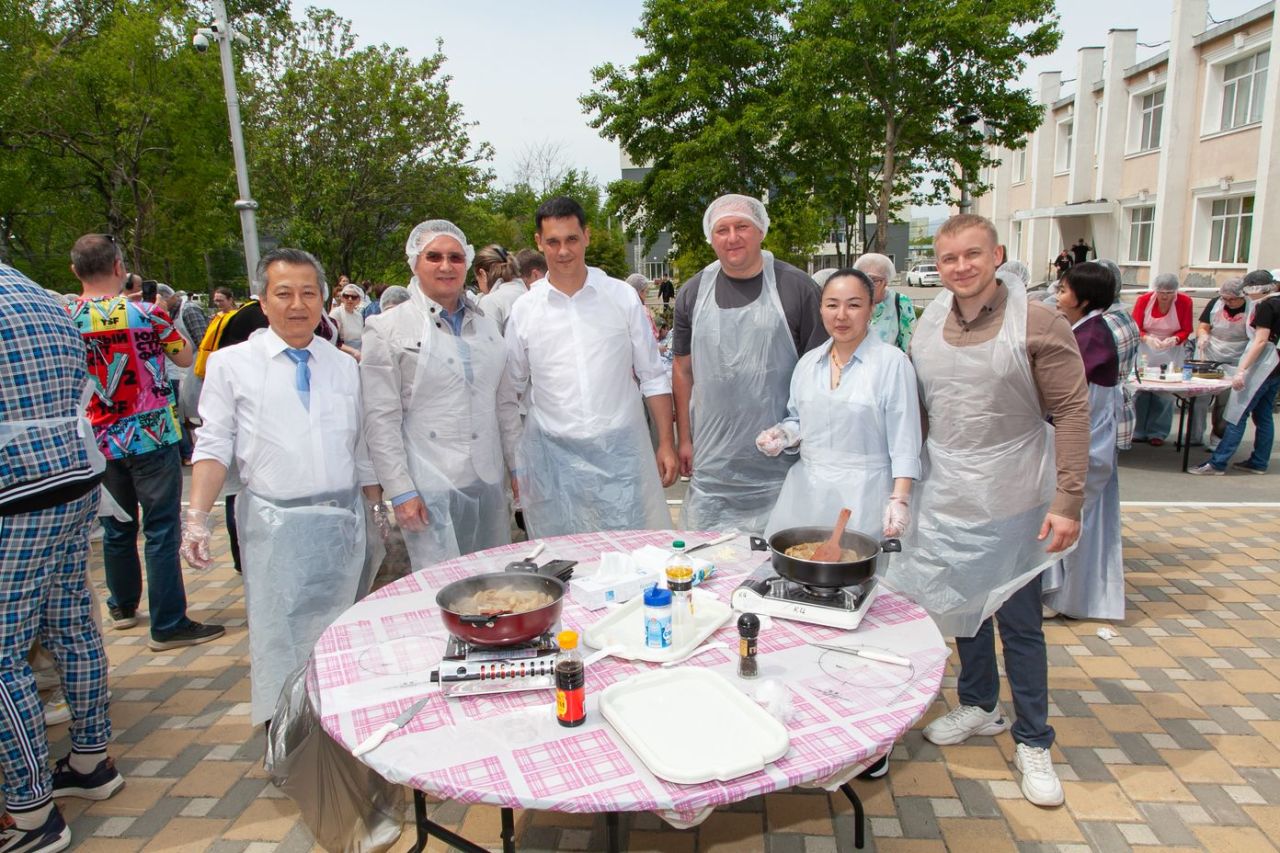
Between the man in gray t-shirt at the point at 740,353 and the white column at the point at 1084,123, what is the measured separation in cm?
2562

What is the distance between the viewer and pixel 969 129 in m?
15.1

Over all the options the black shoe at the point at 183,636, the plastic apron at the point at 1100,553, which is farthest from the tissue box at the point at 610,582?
the black shoe at the point at 183,636

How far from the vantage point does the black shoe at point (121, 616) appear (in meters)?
3.82

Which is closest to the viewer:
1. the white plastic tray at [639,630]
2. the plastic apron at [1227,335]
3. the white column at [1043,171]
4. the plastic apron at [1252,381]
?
the white plastic tray at [639,630]

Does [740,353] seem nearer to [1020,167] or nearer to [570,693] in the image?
[570,693]

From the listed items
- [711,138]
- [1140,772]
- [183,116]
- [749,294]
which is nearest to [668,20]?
[711,138]

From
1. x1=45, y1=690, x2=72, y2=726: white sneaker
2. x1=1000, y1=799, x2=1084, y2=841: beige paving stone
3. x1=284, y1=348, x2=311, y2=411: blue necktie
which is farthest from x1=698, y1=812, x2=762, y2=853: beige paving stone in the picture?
x1=45, y1=690, x2=72, y2=726: white sneaker

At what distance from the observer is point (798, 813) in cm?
239

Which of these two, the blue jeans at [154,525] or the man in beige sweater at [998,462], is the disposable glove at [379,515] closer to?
the blue jeans at [154,525]

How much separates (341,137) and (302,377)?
46.5 feet

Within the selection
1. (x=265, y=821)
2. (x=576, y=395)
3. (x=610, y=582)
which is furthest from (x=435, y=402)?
(x=265, y=821)

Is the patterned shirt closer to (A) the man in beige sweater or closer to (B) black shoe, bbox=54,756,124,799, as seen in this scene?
(B) black shoe, bbox=54,756,124,799

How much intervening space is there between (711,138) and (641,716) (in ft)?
51.0

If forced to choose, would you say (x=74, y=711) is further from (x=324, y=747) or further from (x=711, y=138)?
(x=711, y=138)
